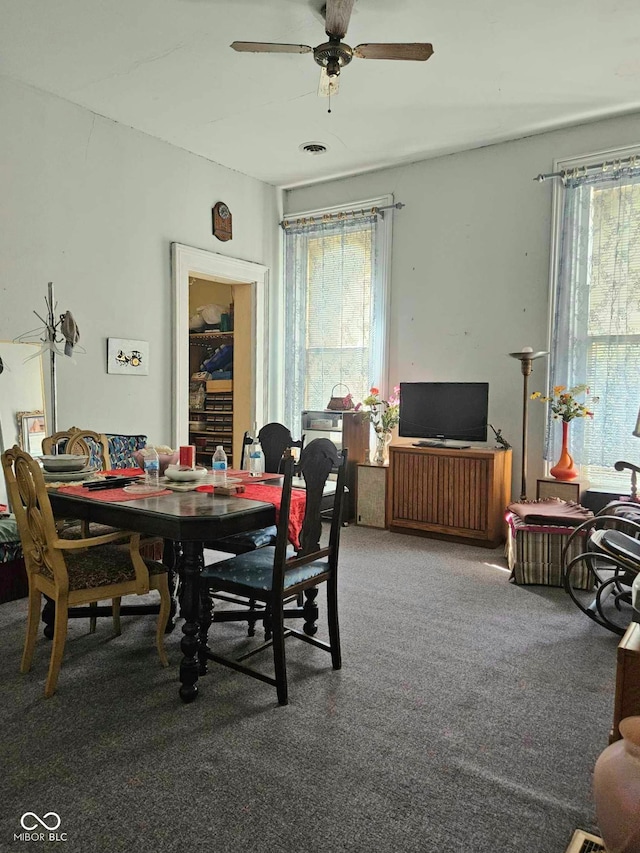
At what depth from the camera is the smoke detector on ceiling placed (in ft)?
17.3

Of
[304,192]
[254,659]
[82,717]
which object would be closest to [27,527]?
[82,717]

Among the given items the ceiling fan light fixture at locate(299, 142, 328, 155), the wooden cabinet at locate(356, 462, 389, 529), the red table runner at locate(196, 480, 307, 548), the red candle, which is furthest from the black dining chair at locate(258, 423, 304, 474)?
the ceiling fan light fixture at locate(299, 142, 328, 155)

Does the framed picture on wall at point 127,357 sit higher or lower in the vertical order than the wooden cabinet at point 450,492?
higher

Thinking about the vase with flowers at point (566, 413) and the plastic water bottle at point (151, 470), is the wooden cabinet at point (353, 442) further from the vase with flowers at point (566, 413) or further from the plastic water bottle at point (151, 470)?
the plastic water bottle at point (151, 470)

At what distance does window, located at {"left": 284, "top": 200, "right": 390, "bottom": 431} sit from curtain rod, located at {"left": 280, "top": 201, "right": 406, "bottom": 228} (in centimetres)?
1

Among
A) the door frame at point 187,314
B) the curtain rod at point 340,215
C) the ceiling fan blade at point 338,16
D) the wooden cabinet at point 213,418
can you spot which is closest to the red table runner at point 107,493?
the ceiling fan blade at point 338,16

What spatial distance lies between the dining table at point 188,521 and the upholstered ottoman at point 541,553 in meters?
2.05

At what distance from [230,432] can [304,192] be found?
103 inches

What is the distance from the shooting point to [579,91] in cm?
424

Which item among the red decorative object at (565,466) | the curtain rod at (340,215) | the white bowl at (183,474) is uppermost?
the curtain rod at (340,215)

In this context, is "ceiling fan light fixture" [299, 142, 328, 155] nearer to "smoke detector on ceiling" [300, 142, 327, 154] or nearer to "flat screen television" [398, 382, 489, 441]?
"smoke detector on ceiling" [300, 142, 327, 154]

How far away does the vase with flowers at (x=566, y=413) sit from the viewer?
15.1ft

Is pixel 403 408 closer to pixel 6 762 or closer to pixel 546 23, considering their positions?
pixel 546 23

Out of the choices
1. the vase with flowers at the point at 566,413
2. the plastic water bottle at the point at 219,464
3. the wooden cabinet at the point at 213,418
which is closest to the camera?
the plastic water bottle at the point at 219,464
